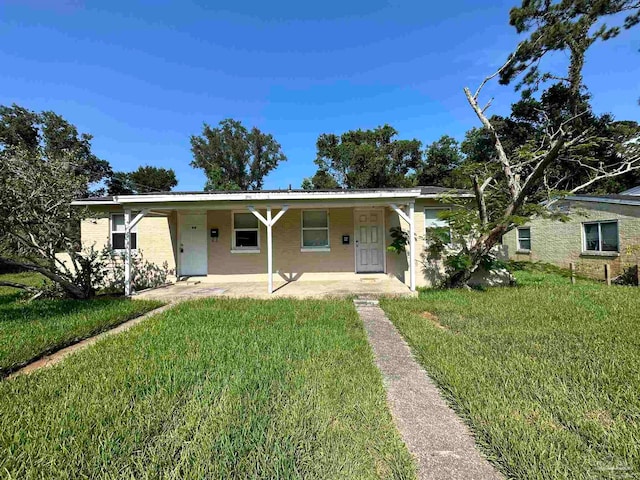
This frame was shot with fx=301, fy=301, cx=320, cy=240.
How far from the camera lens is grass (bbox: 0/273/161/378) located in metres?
4.12

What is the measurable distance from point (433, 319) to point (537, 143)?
1279 cm

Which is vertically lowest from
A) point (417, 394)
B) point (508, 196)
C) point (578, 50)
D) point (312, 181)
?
point (417, 394)

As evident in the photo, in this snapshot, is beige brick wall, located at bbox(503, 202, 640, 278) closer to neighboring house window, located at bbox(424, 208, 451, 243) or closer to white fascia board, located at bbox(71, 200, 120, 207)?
neighboring house window, located at bbox(424, 208, 451, 243)

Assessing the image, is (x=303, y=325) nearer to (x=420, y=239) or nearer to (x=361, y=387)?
(x=361, y=387)

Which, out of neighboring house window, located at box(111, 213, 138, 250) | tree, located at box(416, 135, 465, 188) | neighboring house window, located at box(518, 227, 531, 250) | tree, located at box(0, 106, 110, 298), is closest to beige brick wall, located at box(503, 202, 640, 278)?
neighboring house window, located at box(518, 227, 531, 250)

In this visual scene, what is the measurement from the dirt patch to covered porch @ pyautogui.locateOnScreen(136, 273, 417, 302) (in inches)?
57.9

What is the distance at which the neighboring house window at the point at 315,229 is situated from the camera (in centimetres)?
1020

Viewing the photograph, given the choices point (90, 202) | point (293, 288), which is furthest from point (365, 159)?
point (90, 202)

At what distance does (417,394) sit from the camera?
3018mm

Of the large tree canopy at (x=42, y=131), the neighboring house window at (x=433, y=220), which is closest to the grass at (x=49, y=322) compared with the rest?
the neighboring house window at (x=433, y=220)

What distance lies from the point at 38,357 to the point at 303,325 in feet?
12.3

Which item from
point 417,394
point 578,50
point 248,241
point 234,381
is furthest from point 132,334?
point 578,50

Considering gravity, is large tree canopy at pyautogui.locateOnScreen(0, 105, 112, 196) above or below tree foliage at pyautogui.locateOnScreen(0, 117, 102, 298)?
above

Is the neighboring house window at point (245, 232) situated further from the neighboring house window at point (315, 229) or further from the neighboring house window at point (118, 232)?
the neighboring house window at point (118, 232)
